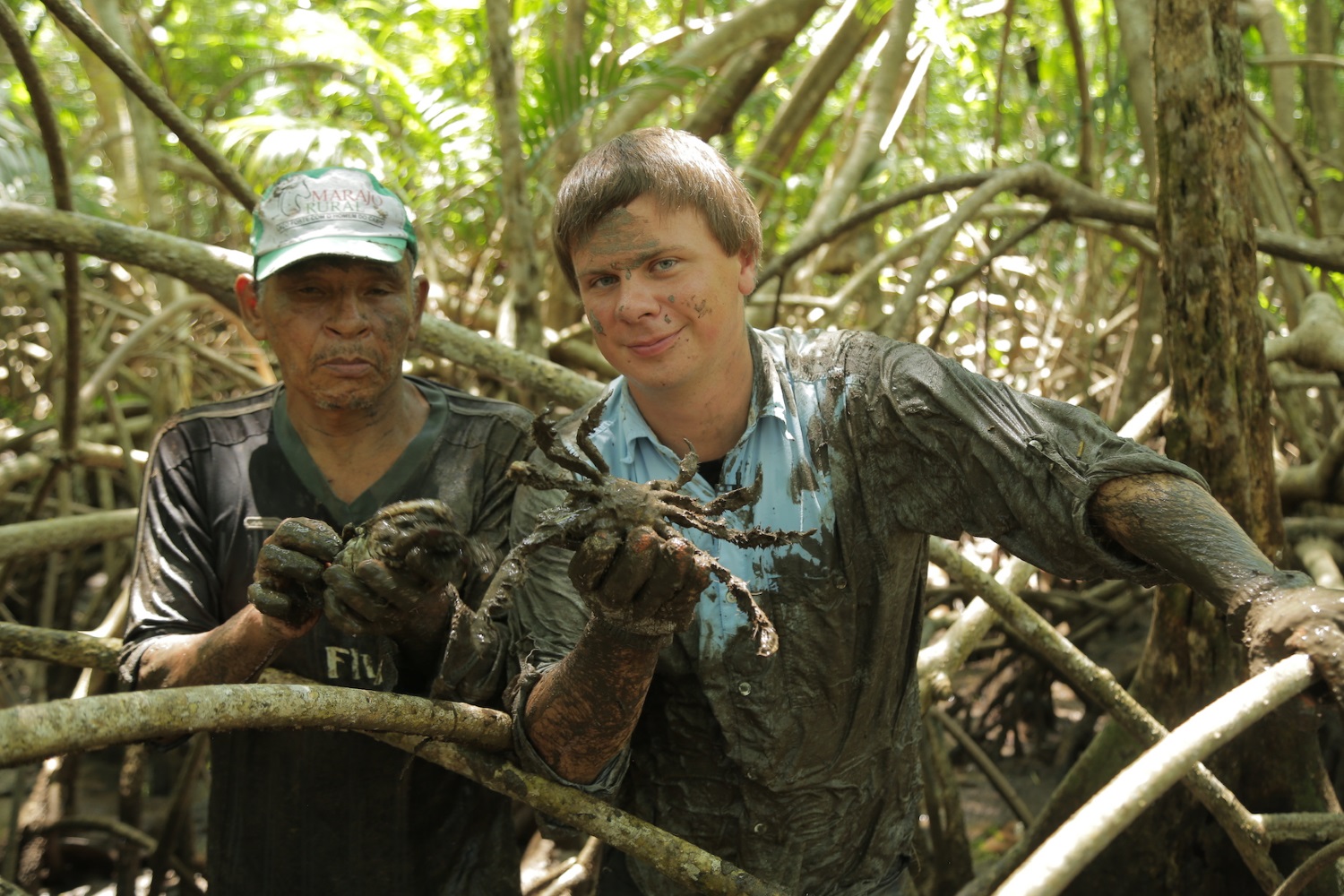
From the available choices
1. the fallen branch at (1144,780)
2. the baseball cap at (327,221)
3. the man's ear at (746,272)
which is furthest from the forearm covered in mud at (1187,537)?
the baseball cap at (327,221)

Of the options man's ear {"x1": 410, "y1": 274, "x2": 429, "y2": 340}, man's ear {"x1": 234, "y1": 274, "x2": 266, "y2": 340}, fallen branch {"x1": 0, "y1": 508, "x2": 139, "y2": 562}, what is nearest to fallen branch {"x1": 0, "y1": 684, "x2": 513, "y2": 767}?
man's ear {"x1": 410, "y1": 274, "x2": 429, "y2": 340}

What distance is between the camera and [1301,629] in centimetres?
121

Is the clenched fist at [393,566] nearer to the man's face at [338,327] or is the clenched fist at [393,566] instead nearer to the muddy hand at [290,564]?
the muddy hand at [290,564]

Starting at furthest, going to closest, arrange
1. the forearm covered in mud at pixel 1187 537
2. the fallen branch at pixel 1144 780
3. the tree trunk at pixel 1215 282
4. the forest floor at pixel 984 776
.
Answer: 1. the forest floor at pixel 984 776
2. the tree trunk at pixel 1215 282
3. the forearm covered in mud at pixel 1187 537
4. the fallen branch at pixel 1144 780

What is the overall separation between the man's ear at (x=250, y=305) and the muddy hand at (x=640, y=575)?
1.02 m

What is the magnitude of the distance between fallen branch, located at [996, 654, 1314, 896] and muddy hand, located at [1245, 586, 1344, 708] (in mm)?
19

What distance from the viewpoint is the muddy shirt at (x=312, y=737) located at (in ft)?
6.35

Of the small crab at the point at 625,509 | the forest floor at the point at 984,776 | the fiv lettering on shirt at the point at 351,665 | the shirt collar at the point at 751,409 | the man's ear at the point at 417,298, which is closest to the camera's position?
the small crab at the point at 625,509

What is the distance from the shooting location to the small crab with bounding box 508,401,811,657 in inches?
56.1

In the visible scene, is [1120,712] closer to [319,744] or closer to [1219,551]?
[1219,551]

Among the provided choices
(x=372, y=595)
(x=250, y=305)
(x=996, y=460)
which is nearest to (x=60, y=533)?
(x=250, y=305)

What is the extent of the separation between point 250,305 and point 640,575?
1.18m

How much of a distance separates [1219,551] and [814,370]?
65 centimetres

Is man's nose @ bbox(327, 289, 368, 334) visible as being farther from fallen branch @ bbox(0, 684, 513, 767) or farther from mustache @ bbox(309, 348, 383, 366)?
fallen branch @ bbox(0, 684, 513, 767)
